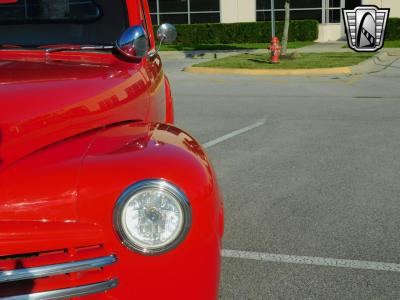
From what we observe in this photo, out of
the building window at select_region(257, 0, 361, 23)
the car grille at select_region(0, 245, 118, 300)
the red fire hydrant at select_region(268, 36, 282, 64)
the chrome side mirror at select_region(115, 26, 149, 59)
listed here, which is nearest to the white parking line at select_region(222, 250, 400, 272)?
the chrome side mirror at select_region(115, 26, 149, 59)

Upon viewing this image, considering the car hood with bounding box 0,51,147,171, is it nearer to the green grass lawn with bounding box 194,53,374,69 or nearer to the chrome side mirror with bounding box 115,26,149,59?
the chrome side mirror with bounding box 115,26,149,59

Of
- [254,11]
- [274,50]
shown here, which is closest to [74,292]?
[274,50]

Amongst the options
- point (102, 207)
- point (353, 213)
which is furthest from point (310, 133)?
point (102, 207)

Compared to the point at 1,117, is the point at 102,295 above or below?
below

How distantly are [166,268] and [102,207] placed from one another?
32 cm

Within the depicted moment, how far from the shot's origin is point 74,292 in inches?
74.0

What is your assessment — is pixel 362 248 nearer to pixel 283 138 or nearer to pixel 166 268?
pixel 166 268

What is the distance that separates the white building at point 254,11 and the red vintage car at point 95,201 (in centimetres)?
2728

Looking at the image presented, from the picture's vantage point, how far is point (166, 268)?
6.51 ft

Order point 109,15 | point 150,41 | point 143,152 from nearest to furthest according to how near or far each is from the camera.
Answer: point 143,152 → point 109,15 → point 150,41

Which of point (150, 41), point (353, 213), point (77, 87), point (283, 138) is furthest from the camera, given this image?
point (283, 138)

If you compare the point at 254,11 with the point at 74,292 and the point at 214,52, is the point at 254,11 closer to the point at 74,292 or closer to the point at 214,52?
the point at 214,52

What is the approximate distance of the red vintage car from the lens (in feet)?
6.26

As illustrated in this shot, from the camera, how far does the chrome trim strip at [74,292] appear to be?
1848mm
